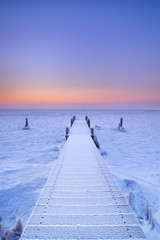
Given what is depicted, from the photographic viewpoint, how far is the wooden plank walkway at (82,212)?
195 cm

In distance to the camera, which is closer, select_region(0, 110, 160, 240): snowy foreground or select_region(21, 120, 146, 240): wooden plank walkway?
select_region(21, 120, 146, 240): wooden plank walkway

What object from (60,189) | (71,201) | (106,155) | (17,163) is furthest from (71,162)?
(106,155)

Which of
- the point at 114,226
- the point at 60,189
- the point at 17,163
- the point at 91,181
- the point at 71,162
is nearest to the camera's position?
the point at 114,226

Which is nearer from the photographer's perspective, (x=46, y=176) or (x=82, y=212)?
(x=82, y=212)

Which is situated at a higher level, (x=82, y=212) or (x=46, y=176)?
(x=82, y=212)

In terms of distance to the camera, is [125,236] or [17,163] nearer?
[125,236]

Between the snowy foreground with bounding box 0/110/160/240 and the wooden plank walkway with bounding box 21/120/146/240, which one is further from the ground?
the wooden plank walkway with bounding box 21/120/146/240

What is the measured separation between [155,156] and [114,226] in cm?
923

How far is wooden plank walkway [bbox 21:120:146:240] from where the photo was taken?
1.95m

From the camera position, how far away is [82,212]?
7.78 ft

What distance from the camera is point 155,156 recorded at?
10016 millimetres

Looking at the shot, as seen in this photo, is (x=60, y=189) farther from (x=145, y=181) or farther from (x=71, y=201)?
(x=145, y=181)

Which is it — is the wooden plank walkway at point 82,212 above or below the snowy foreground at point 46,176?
above

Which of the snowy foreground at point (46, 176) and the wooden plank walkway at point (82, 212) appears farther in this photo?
the snowy foreground at point (46, 176)
